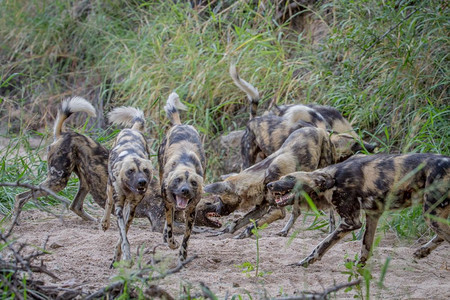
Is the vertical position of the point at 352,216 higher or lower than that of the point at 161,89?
lower

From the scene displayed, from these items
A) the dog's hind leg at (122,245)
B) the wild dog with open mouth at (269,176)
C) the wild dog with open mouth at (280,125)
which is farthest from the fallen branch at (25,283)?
the wild dog with open mouth at (280,125)

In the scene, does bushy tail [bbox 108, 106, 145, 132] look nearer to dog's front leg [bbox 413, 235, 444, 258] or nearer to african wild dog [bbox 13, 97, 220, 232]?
african wild dog [bbox 13, 97, 220, 232]

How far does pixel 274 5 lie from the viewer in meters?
7.91

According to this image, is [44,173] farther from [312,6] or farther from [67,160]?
[312,6]

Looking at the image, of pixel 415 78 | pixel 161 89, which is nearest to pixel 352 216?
pixel 415 78

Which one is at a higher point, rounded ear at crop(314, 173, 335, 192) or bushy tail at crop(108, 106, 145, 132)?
bushy tail at crop(108, 106, 145, 132)

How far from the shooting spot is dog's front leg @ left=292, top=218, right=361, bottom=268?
13.3 feet

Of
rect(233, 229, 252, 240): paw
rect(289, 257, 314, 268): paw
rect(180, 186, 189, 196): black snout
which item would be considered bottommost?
rect(289, 257, 314, 268): paw

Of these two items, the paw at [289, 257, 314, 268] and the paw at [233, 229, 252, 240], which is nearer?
the paw at [289, 257, 314, 268]

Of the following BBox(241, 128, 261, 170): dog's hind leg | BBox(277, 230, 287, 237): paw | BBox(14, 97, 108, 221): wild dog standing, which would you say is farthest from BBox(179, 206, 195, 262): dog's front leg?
BBox(241, 128, 261, 170): dog's hind leg

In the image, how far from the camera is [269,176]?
4.91 m

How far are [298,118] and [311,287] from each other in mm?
2405

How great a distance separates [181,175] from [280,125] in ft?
5.35

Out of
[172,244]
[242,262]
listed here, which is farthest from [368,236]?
[172,244]
